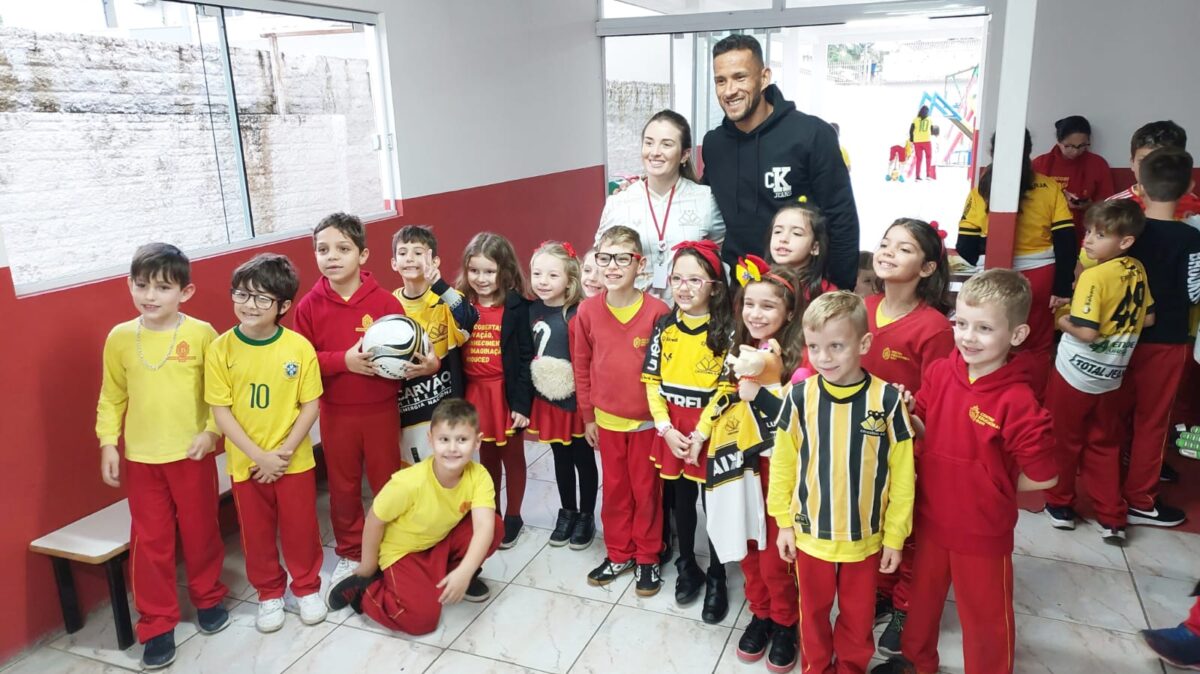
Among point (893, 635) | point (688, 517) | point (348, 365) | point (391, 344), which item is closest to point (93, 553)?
point (348, 365)

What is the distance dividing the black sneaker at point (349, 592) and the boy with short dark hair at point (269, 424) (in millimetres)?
63

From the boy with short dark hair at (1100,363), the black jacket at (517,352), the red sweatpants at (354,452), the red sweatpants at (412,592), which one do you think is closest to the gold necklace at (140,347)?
the red sweatpants at (354,452)

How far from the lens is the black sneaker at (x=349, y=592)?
2662mm

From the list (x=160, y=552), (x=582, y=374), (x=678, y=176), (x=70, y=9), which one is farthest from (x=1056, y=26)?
(x=160, y=552)

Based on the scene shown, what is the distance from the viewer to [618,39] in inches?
284

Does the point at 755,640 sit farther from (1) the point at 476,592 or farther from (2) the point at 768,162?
(2) the point at 768,162

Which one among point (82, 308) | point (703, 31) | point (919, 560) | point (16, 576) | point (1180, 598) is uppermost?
point (703, 31)

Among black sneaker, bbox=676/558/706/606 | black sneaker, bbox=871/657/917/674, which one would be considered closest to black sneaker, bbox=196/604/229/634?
black sneaker, bbox=676/558/706/606

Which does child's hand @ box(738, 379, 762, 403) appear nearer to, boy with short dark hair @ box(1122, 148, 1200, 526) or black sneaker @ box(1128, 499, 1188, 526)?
boy with short dark hair @ box(1122, 148, 1200, 526)

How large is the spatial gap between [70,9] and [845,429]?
3.02 metres

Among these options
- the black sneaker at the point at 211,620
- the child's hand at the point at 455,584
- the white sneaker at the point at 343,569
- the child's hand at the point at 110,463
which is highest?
the child's hand at the point at 110,463

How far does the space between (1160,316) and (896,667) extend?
1824mm

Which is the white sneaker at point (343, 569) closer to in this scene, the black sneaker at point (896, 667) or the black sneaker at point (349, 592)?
the black sneaker at point (349, 592)

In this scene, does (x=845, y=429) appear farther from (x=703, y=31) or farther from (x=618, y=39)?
(x=618, y=39)
